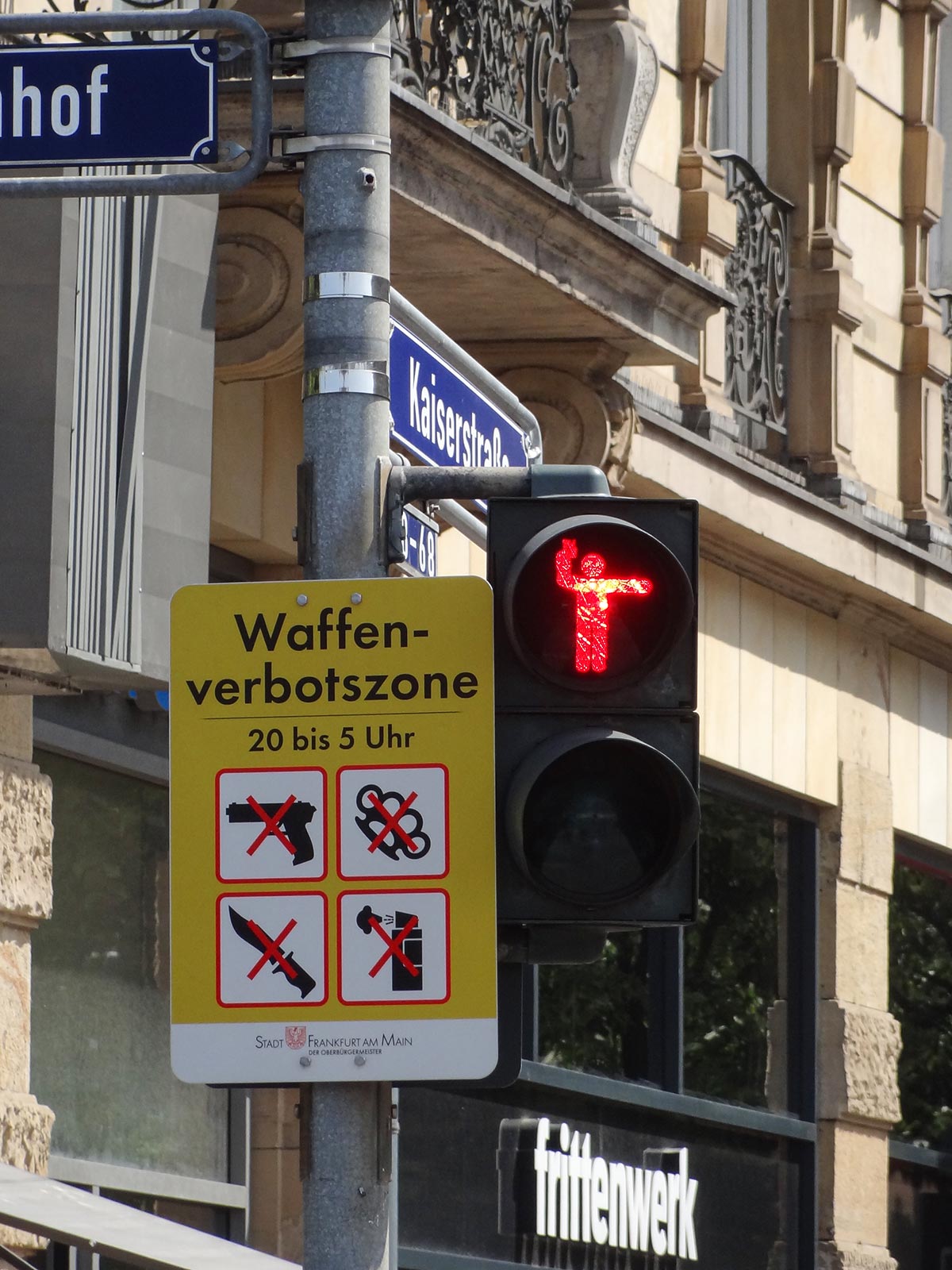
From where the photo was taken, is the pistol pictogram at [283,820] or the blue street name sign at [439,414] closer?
the pistol pictogram at [283,820]

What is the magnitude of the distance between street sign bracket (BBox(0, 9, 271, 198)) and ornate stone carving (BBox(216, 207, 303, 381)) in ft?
11.6

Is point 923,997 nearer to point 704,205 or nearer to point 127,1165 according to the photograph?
point 704,205

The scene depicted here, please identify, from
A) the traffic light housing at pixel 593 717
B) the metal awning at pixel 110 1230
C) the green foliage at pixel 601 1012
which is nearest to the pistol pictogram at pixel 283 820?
the traffic light housing at pixel 593 717

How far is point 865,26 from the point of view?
14734 mm

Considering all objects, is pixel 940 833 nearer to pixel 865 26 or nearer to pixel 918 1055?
pixel 918 1055

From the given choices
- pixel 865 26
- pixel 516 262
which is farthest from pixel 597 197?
pixel 865 26

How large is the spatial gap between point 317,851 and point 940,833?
36.6 feet

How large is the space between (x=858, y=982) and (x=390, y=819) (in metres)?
9.90

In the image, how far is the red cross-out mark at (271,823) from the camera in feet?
14.4

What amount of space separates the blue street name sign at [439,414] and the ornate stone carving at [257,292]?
2.95 metres

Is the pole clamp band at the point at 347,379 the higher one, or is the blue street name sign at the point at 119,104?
the blue street name sign at the point at 119,104

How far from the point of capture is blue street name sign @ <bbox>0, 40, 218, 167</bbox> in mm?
4934

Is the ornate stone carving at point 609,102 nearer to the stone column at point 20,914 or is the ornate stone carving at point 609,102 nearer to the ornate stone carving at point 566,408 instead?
the ornate stone carving at point 566,408

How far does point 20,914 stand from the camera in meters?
7.92
